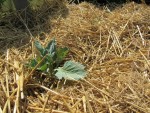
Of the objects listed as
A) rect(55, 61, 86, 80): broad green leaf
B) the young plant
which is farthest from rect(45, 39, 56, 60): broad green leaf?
rect(55, 61, 86, 80): broad green leaf

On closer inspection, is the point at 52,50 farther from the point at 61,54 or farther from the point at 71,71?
the point at 71,71

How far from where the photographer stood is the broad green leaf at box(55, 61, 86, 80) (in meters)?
1.87

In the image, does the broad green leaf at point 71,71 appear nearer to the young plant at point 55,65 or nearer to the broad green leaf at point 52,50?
the young plant at point 55,65

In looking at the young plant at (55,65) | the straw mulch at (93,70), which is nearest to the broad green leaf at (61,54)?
the young plant at (55,65)

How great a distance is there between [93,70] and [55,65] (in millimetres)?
247

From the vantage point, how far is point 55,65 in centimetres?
202

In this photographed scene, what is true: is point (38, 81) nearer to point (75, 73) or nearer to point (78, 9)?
point (75, 73)

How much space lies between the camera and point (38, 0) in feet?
9.87

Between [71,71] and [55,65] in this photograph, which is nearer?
[71,71]

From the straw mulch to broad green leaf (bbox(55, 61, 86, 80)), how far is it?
36mm

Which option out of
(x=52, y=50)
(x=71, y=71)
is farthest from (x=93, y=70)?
(x=52, y=50)

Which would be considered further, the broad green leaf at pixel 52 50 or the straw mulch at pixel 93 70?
the broad green leaf at pixel 52 50

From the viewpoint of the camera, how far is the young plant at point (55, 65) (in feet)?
6.17

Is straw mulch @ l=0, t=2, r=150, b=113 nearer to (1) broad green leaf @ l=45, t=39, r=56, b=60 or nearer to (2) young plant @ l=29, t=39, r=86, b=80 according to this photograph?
(2) young plant @ l=29, t=39, r=86, b=80
